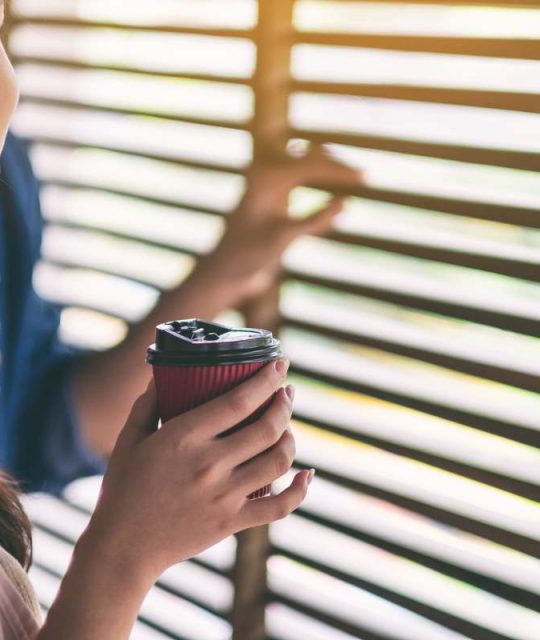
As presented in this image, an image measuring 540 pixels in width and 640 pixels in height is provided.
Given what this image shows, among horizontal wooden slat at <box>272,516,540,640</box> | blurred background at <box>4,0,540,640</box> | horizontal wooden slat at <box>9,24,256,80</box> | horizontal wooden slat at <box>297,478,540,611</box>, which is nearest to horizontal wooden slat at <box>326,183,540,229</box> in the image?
blurred background at <box>4,0,540,640</box>

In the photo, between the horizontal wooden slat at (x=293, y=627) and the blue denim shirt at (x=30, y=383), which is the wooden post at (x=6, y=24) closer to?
the blue denim shirt at (x=30, y=383)

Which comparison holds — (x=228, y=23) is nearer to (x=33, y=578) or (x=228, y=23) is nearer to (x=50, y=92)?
(x=50, y=92)

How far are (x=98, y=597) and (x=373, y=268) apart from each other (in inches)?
49.0

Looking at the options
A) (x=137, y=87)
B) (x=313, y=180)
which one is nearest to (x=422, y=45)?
(x=313, y=180)

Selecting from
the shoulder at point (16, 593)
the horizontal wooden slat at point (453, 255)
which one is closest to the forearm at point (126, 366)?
the horizontal wooden slat at point (453, 255)

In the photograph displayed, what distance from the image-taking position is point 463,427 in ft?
7.86

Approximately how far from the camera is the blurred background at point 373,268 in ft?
7.38

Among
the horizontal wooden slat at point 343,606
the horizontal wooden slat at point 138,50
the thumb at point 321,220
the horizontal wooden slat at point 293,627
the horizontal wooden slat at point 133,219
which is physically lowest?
the horizontal wooden slat at point 293,627

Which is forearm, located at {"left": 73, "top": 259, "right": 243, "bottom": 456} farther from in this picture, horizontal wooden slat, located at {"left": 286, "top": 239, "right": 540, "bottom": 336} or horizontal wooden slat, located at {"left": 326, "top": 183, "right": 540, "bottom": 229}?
horizontal wooden slat, located at {"left": 326, "top": 183, "right": 540, "bottom": 229}

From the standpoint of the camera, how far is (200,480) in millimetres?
1605

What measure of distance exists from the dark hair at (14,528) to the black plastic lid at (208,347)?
74cm

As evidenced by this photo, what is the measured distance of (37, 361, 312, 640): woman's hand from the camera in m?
1.60

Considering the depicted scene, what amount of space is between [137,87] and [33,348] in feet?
3.46

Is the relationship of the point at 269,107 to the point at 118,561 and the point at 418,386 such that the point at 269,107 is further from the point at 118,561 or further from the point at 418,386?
the point at 118,561
